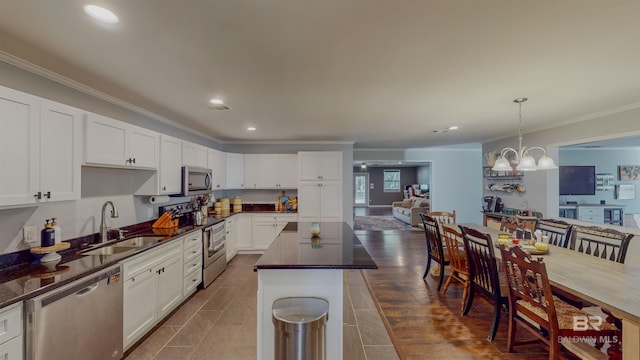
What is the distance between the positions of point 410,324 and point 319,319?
160 centimetres

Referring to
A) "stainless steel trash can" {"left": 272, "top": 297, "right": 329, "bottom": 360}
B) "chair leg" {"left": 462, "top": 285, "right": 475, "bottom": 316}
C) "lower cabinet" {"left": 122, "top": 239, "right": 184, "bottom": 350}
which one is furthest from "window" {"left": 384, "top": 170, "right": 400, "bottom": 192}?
"stainless steel trash can" {"left": 272, "top": 297, "right": 329, "bottom": 360}

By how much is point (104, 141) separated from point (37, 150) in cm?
62

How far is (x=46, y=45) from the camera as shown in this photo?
174cm

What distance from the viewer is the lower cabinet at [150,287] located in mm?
2268

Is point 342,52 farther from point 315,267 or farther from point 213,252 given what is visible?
point 213,252

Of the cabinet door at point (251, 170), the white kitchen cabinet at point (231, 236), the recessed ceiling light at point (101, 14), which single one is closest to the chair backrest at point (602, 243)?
the recessed ceiling light at point (101, 14)

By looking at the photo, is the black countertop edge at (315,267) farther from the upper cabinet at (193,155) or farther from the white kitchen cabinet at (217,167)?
the white kitchen cabinet at (217,167)

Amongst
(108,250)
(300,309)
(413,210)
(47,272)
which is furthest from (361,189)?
(47,272)

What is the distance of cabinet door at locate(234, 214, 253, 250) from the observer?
5.31 meters

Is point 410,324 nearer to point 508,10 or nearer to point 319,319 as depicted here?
point 319,319

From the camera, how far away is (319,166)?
5430mm

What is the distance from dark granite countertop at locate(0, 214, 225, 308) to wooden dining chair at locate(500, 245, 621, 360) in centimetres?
312

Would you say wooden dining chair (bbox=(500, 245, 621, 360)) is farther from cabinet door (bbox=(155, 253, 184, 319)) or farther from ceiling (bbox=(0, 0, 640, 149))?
cabinet door (bbox=(155, 253, 184, 319))

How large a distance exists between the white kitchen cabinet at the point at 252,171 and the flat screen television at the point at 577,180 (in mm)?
6497
